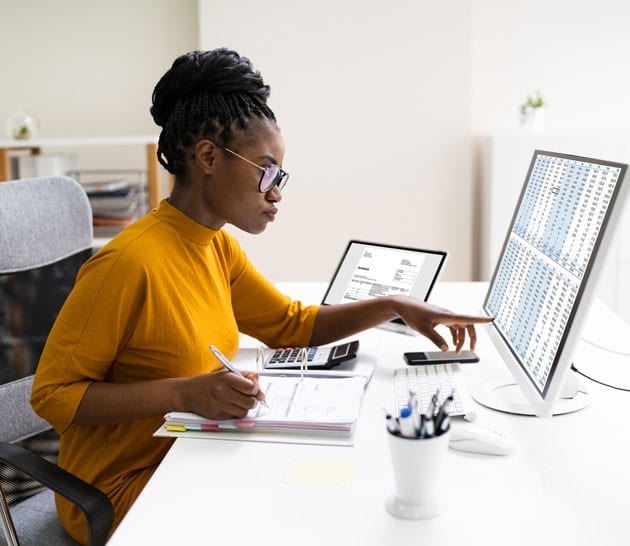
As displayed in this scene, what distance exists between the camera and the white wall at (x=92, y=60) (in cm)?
357

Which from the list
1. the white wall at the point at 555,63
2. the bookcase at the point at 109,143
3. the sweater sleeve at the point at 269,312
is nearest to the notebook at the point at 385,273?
the sweater sleeve at the point at 269,312

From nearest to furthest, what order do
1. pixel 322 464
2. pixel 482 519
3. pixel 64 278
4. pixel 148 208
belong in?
1. pixel 482 519
2. pixel 322 464
3. pixel 64 278
4. pixel 148 208

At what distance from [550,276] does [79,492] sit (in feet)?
2.55

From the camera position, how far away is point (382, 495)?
1022mm

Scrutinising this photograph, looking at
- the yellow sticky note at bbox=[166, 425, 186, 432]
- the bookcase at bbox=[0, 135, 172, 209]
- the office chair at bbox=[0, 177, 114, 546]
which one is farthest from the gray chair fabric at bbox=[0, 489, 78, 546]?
the bookcase at bbox=[0, 135, 172, 209]

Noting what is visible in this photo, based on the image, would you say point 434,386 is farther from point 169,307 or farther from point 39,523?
point 39,523

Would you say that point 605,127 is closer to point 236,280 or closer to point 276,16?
point 276,16

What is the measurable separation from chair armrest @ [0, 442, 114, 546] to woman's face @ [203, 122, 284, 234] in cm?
53

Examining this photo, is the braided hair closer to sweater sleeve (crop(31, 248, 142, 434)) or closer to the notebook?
sweater sleeve (crop(31, 248, 142, 434))

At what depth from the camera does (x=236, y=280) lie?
1706 mm

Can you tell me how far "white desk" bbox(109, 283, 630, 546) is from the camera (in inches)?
36.7

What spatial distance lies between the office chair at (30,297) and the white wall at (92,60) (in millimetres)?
2106

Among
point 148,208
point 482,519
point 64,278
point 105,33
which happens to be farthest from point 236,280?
point 105,33

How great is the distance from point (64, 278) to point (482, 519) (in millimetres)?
1027
